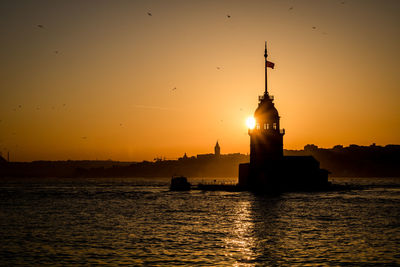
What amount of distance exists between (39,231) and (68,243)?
9.04 meters

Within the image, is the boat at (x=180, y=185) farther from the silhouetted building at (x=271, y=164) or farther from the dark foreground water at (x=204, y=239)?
the dark foreground water at (x=204, y=239)

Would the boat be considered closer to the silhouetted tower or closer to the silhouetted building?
the silhouetted building

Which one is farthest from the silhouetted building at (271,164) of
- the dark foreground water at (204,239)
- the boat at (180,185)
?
the boat at (180,185)

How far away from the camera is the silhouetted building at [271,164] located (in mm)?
88688

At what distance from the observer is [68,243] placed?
1457 inches

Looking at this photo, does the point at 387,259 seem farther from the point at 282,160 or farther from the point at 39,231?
the point at 282,160

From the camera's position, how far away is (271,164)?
90750mm

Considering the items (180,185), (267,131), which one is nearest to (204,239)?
(267,131)

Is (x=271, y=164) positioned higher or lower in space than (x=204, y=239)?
higher

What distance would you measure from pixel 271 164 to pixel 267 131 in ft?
21.0

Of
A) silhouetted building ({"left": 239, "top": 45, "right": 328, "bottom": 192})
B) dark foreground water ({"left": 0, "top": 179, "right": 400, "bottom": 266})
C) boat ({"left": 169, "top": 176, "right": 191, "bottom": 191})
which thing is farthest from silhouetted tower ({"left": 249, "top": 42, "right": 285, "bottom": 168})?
boat ({"left": 169, "top": 176, "right": 191, "bottom": 191})

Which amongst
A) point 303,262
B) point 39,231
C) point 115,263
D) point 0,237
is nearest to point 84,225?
point 39,231

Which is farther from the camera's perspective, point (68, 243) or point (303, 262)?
point (68, 243)

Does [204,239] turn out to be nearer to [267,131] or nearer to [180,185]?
[267,131]
